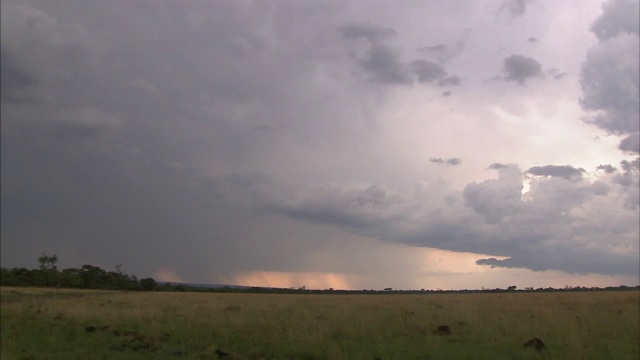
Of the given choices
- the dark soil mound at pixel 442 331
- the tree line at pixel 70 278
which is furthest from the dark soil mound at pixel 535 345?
the tree line at pixel 70 278

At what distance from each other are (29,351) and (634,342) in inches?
693

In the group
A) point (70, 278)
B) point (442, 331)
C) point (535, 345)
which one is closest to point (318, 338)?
point (442, 331)

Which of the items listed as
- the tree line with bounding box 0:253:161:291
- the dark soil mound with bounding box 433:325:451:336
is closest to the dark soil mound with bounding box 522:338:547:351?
the dark soil mound with bounding box 433:325:451:336

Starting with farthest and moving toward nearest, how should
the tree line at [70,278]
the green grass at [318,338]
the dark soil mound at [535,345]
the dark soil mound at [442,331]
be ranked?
1. the tree line at [70,278]
2. the dark soil mound at [442,331]
3. the dark soil mound at [535,345]
4. the green grass at [318,338]

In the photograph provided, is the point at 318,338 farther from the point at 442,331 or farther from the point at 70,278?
the point at 70,278

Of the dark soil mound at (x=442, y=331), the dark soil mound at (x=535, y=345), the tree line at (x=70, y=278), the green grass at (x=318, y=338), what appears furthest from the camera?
the tree line at (x=70, y=278)

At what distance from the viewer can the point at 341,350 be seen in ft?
51.6

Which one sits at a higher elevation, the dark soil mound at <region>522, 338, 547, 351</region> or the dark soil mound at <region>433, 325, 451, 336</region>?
the dark soil mound at <region>433, 325, 451, 336</region>

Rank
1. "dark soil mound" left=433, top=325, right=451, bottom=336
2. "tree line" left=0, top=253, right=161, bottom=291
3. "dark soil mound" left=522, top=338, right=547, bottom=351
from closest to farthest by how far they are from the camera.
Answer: "dark soil mound" left=522, top=338, right=547, bottom=351, "dark soil mound" left=433, top=325, right=451, bottom=336, "tree line" left=0, top=253, right=161, bottom=291

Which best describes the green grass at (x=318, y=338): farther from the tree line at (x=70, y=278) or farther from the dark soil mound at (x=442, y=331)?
the tree line at (x=70, y=278)

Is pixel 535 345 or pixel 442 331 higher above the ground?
pixel 442 331

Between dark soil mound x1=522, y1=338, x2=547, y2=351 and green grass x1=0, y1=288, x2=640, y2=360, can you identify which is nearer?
green grass x1=0, y1=288, x2=640, y2=360

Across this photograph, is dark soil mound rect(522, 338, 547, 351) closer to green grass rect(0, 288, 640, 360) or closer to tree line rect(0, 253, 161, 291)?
green grass rect(0, 288, 640, 360)

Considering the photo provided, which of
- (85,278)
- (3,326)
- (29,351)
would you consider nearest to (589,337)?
(29,351)
